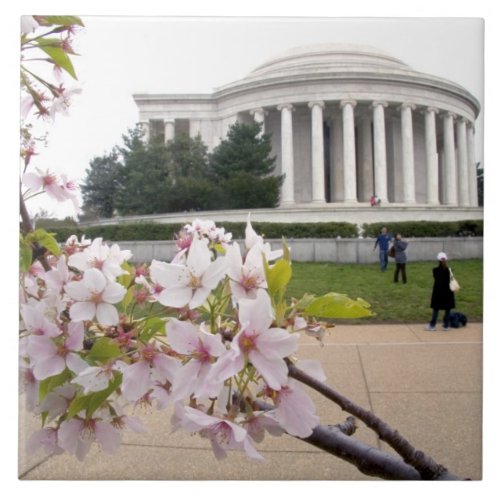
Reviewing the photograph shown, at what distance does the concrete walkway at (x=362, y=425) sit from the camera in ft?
6.72

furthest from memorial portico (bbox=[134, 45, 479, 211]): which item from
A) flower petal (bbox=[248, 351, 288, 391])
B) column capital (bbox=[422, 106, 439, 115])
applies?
flower petal (bbox=[248, 351, 288, 391])

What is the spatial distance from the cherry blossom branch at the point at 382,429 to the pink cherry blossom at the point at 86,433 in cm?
50

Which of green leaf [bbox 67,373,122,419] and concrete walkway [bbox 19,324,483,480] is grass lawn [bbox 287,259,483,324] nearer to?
concrete walkway [bbox 19,324,483,480]

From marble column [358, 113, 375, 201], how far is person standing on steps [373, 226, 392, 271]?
1.10 ft

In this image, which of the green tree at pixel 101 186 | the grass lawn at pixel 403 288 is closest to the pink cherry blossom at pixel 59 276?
the green tree at pixel 101 186

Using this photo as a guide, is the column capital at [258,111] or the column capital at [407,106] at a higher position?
the column capital at [407,106]

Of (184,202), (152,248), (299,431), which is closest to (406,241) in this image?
(184,202)

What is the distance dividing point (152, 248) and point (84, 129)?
91 centimetres

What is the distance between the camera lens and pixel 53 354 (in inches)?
42.1

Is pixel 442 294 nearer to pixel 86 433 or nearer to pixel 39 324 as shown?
pixel 86 433

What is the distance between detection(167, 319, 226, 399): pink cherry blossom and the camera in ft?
2.97

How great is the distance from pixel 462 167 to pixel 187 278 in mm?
2274

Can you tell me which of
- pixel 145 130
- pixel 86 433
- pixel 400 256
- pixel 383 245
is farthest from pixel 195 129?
pixel 86 433

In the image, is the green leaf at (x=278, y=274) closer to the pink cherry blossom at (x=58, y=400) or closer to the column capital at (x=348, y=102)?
the pink cherry blossom at (x=58, y=400)
